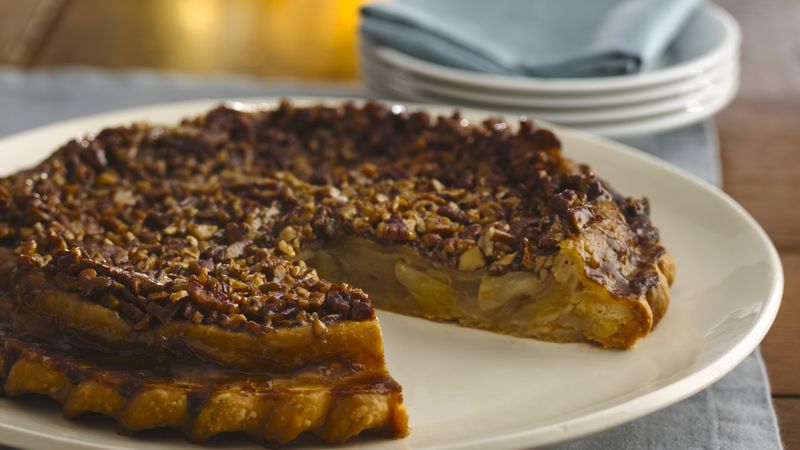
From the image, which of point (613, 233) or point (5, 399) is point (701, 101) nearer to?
point (613, 233)

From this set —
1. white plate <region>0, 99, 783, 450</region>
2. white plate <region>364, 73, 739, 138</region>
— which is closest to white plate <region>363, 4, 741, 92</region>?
white plate <region>364, 73, 739, 138</region>

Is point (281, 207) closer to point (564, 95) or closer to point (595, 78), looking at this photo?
point (564, 95)

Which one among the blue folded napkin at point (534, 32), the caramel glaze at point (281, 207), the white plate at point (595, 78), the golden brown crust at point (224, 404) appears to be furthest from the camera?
the blue folded napkin at point (534, 32)

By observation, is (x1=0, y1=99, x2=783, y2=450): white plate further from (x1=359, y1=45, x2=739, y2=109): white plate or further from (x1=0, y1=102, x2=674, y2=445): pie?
(x1=359, y1=45, x2=739, y2=109): white plate

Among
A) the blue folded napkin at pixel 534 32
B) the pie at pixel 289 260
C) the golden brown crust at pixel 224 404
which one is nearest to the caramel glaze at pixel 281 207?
the pie at pixel 289 260

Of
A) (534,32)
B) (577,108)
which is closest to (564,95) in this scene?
(577,108)

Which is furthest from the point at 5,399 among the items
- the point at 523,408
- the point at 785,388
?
the point at 785,388

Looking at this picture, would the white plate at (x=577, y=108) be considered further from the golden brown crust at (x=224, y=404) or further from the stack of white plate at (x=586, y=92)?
the golden brown crust at (x=224, y=404)
